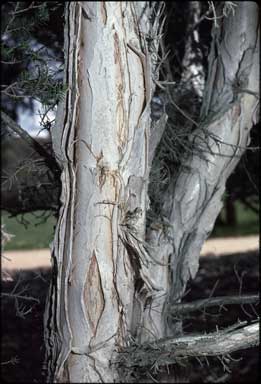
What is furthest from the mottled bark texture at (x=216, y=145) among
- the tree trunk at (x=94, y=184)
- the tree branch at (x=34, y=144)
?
the tree trunk at (x=94, y=184)

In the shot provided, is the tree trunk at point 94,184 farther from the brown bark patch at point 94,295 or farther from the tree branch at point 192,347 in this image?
the tree branch at point 192,347

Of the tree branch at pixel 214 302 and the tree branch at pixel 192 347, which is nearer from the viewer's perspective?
the tree branch at pixel 192 347

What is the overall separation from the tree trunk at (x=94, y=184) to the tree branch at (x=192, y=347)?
13cm

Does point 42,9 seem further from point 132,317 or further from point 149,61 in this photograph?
point 132,317

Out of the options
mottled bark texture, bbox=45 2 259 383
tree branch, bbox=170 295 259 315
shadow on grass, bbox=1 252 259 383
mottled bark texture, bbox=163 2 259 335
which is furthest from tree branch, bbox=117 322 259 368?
shadow on grass, bbox=1 252 259 383

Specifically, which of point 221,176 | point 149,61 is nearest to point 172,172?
point 221,176

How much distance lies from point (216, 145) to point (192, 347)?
160 cm

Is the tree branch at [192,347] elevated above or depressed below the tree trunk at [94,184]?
below

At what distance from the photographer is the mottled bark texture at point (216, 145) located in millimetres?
4723

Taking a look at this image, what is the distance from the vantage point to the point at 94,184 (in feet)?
11.5

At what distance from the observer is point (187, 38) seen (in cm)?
638

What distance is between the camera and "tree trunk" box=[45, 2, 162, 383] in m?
3.48

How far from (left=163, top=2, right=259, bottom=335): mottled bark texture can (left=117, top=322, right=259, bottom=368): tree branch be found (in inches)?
39.6

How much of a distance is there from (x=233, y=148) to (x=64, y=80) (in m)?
1.59
